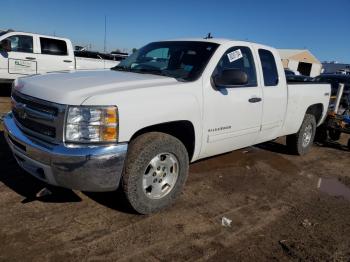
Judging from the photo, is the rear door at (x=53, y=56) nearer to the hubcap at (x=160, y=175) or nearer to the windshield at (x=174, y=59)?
the windshield at (x=174, y=59)

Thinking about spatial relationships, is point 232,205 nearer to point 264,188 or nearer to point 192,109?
point 264,188

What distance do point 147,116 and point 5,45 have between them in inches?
334

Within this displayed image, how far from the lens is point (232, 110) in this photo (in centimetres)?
436

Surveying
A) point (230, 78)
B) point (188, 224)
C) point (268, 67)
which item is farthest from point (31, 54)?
point (188, 224)

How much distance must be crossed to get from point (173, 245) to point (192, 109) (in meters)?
1.42

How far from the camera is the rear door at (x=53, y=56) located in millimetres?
11042

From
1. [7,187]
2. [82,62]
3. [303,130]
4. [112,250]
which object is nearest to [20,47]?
[82,62]

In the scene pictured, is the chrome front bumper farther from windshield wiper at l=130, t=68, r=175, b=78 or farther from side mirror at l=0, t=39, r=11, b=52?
side mirror at l=0, t=39, r=11, b=52

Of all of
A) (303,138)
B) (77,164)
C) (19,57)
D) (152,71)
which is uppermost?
(152,71)

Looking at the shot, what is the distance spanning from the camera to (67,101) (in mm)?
3096

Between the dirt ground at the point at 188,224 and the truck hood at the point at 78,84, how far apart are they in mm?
1227

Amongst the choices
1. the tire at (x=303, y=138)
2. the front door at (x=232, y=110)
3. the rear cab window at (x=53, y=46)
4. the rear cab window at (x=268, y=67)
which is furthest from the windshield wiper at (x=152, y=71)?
the rear cab window at (x=53, y=46)

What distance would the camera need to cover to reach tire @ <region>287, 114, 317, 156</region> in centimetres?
657

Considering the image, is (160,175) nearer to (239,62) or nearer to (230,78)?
(230,78)
